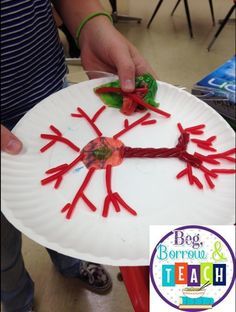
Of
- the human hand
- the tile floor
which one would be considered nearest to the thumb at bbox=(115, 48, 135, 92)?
the human hand

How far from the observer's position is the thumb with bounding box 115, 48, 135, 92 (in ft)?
1.33

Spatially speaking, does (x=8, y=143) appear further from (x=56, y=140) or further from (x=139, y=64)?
(x=139, y=64)

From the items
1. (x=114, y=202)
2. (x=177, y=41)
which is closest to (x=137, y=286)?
(x=114, y=202)

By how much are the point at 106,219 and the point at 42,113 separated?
0.47 ft

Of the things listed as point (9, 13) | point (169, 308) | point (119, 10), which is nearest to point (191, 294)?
point (169, 308)

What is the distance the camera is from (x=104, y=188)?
333 millimetres

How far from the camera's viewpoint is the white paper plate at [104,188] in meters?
0.28

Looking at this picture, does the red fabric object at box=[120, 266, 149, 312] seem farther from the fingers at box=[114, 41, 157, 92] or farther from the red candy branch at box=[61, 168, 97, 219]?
the fingers at box=[114, 41, 157, 92]

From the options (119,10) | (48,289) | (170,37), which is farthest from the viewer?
(170,37)

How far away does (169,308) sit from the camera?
0.86ft

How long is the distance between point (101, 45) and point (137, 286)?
0.97 ft

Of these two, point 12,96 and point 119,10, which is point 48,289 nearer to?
point 12,96

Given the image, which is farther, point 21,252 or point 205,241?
point 21,252

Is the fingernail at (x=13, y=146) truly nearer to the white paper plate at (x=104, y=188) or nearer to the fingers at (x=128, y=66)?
the white paper plate at (x=104, y=188)
